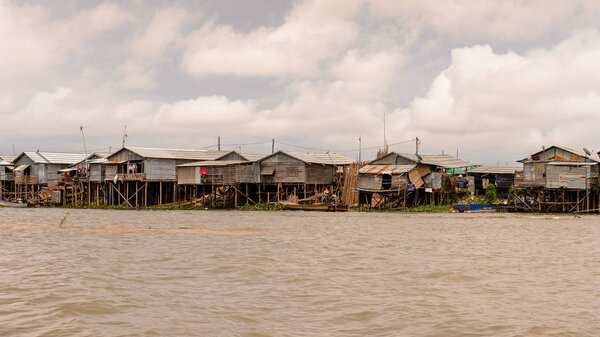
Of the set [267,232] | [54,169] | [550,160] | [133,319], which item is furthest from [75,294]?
[54,169]

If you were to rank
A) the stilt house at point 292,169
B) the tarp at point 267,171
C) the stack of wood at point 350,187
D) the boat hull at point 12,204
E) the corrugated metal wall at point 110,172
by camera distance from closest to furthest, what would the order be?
1. the stack of wood at point 350,187
2. the stilt house at point 292,169
3. the tarp at point 267,171
4. the corrugated metal wall at point 110,172
5. the boat hull at point 12,204

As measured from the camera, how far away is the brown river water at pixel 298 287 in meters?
→ 8.04

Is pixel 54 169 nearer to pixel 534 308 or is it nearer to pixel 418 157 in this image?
pixel 418 157

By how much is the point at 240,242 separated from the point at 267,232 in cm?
430

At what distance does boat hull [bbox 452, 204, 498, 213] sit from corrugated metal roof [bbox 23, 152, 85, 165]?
45276 mm

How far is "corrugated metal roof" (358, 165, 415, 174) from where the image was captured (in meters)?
42.0

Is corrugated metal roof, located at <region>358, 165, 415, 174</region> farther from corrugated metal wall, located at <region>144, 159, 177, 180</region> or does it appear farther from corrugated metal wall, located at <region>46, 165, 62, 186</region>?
corrugated metal wall, located at <region>46, 165, 62, 186</region>

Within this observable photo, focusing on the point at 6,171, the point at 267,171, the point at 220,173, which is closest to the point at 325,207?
the point at 267,171

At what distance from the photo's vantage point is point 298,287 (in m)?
10.9

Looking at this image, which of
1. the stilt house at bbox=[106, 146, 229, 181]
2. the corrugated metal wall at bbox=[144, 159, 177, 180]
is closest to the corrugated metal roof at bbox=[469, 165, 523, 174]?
the stilt house at bbox=[106, 146, 229, 181]

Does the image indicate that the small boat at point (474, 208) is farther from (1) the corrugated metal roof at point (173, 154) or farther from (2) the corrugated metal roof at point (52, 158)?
(2) the corrugated metal roof at point (52, 158)

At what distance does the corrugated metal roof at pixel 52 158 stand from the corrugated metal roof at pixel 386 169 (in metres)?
37.4

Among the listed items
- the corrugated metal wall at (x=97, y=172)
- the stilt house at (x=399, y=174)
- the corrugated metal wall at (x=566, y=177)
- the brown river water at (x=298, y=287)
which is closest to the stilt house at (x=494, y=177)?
the stilt house at (x=399, y=174)

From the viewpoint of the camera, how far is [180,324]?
803cm
